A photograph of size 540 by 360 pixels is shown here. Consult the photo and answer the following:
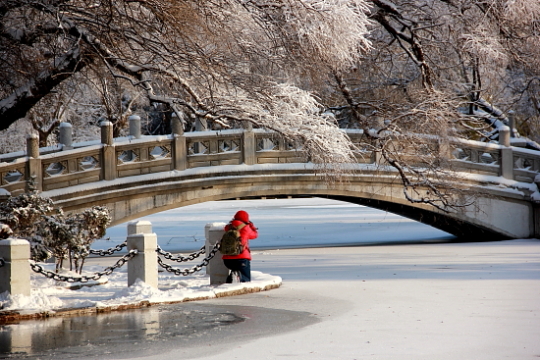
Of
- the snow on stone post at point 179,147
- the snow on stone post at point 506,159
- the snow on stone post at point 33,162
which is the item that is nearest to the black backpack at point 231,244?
the snow on stone post at point 33,162

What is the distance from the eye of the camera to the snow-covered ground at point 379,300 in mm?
6969

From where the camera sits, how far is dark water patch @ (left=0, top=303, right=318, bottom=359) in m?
7.09

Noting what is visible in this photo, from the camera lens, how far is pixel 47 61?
11531 mm

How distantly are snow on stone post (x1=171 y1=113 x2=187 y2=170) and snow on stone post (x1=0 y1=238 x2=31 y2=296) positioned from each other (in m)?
8.45

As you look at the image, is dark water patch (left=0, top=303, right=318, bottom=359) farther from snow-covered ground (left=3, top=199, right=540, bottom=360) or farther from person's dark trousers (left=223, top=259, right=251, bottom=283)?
person's dark trousers (left=223, top=259, right=251, bottom=283)

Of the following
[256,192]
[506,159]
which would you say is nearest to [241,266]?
[256,192]

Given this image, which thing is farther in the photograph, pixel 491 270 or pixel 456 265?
pixel 456 265

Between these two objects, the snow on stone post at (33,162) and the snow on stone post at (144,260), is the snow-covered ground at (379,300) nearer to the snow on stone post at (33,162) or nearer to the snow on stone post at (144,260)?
the snow on stone post at (144,260)

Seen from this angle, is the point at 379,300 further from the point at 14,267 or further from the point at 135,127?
the point at 135,127

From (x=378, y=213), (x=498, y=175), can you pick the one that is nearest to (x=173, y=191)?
(x=498, y=175)

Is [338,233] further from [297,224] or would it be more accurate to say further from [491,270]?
[491,270]

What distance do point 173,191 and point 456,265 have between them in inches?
272

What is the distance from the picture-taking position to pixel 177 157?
59.4ft

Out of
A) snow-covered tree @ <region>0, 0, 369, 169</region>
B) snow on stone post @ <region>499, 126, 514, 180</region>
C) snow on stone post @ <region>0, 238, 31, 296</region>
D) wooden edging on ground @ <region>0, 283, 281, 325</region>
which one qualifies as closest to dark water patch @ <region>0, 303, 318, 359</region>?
wooden edging on ground @ <region>0, 283, 281, 325</region>
